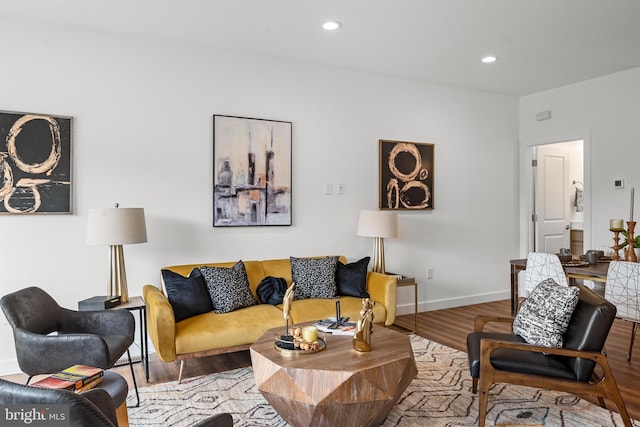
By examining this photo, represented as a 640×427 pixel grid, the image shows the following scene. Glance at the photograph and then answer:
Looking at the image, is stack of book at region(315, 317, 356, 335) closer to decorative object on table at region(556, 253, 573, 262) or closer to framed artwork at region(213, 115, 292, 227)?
framed artwork at region(213, 115, 292, 227)

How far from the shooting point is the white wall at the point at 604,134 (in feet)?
16.0

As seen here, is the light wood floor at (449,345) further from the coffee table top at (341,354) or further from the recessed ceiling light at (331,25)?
the recessed ceiling light at (331,25)

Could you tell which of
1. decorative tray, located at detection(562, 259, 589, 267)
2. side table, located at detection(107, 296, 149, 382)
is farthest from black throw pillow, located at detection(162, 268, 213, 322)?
decorative tray, located at detection(562, 259, 589, 267)

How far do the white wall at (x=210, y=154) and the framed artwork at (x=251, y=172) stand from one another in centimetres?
9

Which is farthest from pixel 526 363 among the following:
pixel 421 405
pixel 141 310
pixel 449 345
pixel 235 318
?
pixel 141 310

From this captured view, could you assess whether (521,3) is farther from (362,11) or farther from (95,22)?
(95,22)

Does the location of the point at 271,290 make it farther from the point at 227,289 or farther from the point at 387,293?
the point at 387,293

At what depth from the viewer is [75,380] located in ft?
6.28

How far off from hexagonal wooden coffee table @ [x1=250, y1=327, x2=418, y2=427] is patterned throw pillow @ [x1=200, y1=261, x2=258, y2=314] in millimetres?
1099

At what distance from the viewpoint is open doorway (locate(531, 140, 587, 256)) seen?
239 inches

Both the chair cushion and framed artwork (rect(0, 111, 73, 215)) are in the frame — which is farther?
framed artwork (rect(0, 111, 73, 215))

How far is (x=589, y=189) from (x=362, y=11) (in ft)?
11.9

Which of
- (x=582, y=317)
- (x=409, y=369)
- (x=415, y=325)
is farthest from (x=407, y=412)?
(x=415, y=325)

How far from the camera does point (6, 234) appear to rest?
11.1 feet
